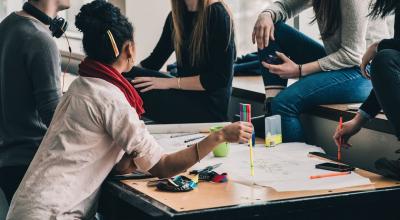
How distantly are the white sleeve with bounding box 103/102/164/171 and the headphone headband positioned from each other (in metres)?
0.71

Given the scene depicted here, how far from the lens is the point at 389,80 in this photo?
197 cm

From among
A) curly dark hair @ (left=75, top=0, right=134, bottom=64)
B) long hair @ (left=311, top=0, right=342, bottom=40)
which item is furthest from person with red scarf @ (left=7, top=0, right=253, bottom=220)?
long hair @ (left=311, top=0, right=342, bottom=40)

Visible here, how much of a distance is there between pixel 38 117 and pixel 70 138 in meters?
0.53

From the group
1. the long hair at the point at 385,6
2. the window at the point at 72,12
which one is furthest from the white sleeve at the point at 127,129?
the window at the point at 72,12

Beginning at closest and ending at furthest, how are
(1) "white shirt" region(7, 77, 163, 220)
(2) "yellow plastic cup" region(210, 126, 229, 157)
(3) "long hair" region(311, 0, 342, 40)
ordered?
(1) "white shirt" region(7, 77, 163, 220) < (2) "yellow plastic cup" region(210, 126, 229, 157) < (3) "long hair" region(311, 0, 342, 40)

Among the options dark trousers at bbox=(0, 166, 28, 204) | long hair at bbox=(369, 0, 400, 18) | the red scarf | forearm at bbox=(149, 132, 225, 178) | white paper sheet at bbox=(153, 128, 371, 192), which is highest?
long hair at bbox=(369, 0, 400, 18)

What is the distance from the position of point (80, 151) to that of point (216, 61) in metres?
1.05

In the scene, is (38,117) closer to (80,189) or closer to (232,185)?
(80,189)

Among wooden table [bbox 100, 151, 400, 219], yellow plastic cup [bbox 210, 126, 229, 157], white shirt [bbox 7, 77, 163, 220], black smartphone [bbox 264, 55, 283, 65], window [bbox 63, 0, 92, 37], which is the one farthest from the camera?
window [bbox 63, 0, 92, 37]

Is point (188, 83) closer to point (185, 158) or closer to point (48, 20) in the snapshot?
point (48, 20)

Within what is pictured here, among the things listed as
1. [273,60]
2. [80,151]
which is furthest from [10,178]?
[273,60]

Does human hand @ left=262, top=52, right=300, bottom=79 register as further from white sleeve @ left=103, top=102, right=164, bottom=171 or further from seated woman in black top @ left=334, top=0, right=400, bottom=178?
white sleeve @ left=103, top=102, right=164, bottom=171

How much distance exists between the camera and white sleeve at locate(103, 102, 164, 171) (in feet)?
6.05

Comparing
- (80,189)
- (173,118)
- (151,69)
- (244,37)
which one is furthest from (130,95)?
(244,37)
